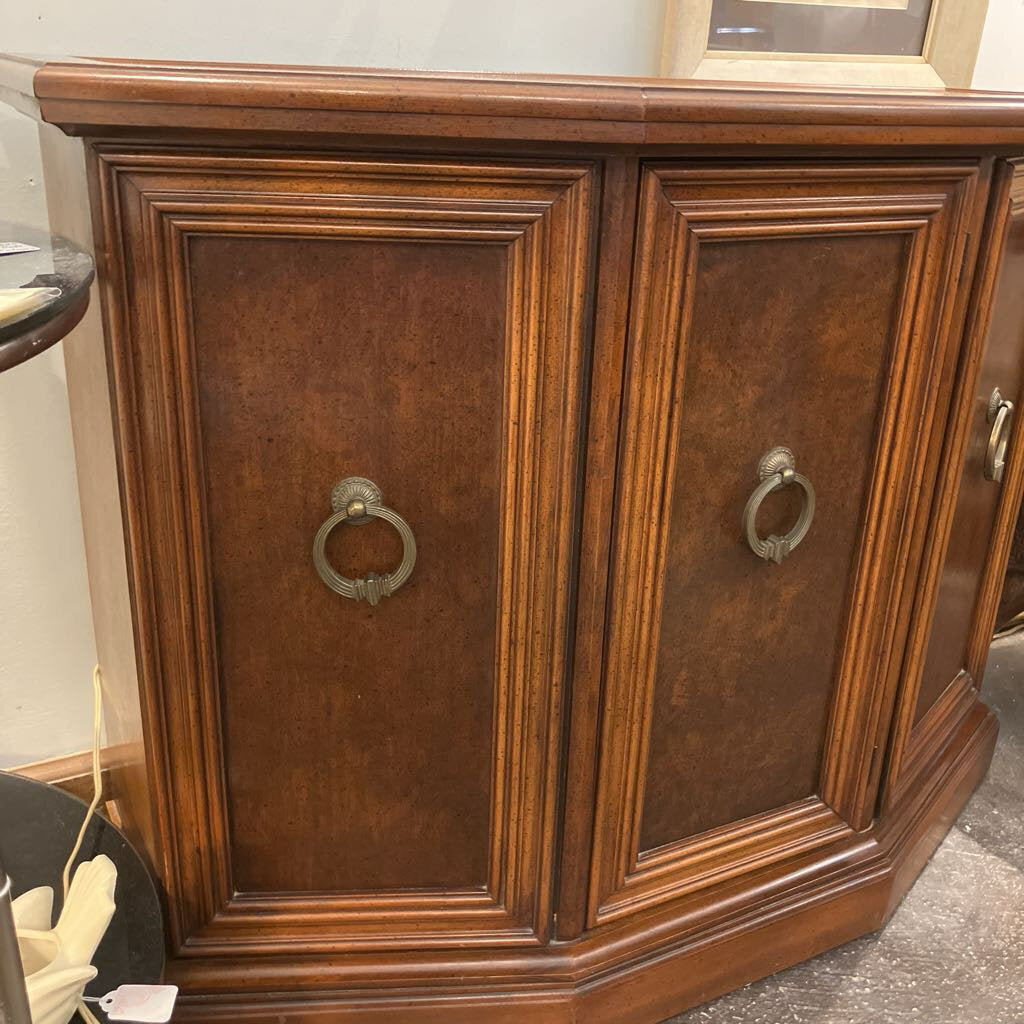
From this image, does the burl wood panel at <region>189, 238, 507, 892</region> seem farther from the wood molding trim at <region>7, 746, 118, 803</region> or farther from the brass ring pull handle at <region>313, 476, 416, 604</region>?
the wood molding trim at <region>7, 746, 118, 803</region>

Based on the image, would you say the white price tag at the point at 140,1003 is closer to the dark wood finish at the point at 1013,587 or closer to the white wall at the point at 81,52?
the white wall at the point at 81,52

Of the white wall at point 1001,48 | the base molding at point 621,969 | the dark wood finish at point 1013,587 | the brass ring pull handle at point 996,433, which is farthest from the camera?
the dark wood finish at point 1013,587

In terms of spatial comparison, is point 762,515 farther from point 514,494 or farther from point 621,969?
point 621,969

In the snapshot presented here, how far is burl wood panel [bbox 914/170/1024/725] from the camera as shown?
1.10 meters

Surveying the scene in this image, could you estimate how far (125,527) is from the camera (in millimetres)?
866

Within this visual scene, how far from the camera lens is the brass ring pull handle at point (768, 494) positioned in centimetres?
96

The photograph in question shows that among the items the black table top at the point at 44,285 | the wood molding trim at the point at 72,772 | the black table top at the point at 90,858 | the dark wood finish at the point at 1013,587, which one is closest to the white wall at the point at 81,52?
the wood molding trim at the point at 72,772

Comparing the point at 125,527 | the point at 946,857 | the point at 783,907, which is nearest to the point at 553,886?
the point at 783,907

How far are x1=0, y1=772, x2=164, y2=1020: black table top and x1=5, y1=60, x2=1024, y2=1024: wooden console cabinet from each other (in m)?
0.04

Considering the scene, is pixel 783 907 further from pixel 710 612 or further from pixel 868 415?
pixel 868 415

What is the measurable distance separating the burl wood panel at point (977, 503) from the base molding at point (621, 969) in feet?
0.64

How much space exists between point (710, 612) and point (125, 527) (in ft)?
1.67

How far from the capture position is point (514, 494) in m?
0.89

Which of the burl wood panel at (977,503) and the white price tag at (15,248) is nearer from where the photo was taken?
the white price tag at (15,248)
